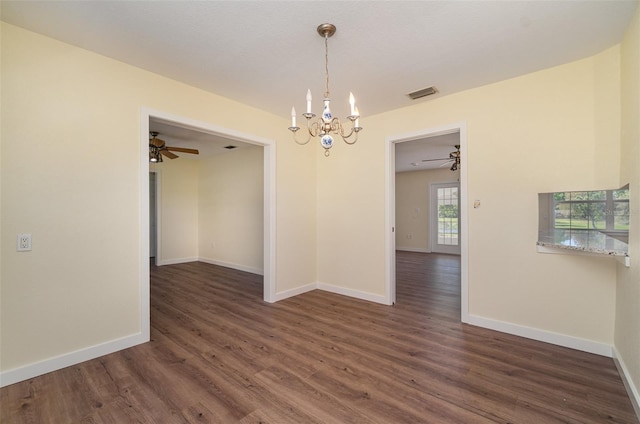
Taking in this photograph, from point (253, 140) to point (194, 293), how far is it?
245 cm

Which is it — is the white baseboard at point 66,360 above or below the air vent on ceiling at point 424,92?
below

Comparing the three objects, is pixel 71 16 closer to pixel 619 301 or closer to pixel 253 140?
pixel 253 140

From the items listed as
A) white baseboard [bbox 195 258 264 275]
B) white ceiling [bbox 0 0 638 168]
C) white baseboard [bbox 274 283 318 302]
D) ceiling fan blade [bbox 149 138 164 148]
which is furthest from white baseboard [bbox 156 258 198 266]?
white ceiling [bbox 0 0 638 168]

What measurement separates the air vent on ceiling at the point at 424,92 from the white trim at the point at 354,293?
2542mm

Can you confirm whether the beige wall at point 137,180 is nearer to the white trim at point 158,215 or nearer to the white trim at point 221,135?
the white trim at point 221,135

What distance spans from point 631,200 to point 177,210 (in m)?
7.21

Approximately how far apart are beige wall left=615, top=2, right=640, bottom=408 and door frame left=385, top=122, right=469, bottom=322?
1.17 metres

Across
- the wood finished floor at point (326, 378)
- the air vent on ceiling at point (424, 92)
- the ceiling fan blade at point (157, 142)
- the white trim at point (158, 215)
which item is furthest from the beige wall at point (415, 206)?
the ceiling fan blade at point (157, 142)

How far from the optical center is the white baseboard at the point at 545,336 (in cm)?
242

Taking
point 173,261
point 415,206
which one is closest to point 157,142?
point 173,261

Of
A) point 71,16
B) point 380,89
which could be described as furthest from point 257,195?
point 71,16

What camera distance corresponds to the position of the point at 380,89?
9.97ft

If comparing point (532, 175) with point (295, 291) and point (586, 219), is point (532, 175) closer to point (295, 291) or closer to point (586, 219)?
point (586, 219)

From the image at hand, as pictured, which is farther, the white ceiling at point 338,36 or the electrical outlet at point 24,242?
the electrical outlet at point 24,242
